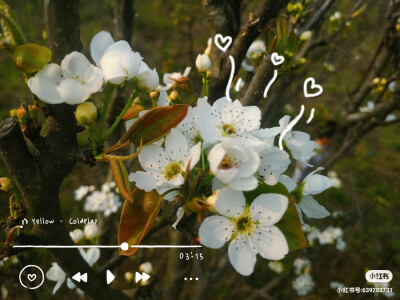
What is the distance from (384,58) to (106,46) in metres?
1.51

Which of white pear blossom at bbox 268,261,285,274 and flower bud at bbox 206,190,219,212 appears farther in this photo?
white pear blossom at bbox 268,261,285,274

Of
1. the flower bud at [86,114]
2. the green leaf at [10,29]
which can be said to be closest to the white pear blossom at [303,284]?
the flower bud at [86,114]

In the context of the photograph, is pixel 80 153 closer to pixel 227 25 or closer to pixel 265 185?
pixel 265 185

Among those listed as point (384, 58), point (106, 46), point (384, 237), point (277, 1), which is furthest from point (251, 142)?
point (384, 237)

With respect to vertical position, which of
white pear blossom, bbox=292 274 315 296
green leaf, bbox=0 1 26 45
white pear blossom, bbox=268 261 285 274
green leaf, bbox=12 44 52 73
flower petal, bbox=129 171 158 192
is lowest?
white pear blossom, bbox=292 274 315 296

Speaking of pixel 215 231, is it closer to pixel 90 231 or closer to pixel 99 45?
pixel 99 45

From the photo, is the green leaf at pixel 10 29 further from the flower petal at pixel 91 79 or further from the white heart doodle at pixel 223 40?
the white heart doodle at pixel 223 40

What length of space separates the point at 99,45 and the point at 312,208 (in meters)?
0.47

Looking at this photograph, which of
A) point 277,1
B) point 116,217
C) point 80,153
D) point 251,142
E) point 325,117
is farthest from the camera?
point 325,117

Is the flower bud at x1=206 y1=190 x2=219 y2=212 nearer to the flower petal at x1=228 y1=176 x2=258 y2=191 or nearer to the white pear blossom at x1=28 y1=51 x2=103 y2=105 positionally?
the flower petal at x1=228 y1=176 x2=258 y2=191

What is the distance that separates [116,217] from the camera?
4.44ft

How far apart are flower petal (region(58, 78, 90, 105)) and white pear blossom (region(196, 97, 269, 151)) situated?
0.17 meters

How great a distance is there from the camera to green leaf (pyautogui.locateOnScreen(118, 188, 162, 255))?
1.79 feet

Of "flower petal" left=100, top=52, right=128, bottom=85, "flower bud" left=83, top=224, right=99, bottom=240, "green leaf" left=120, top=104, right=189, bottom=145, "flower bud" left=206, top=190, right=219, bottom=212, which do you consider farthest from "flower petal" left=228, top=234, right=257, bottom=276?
"flower bud" left=83, top=224, right=99, bottom=240
